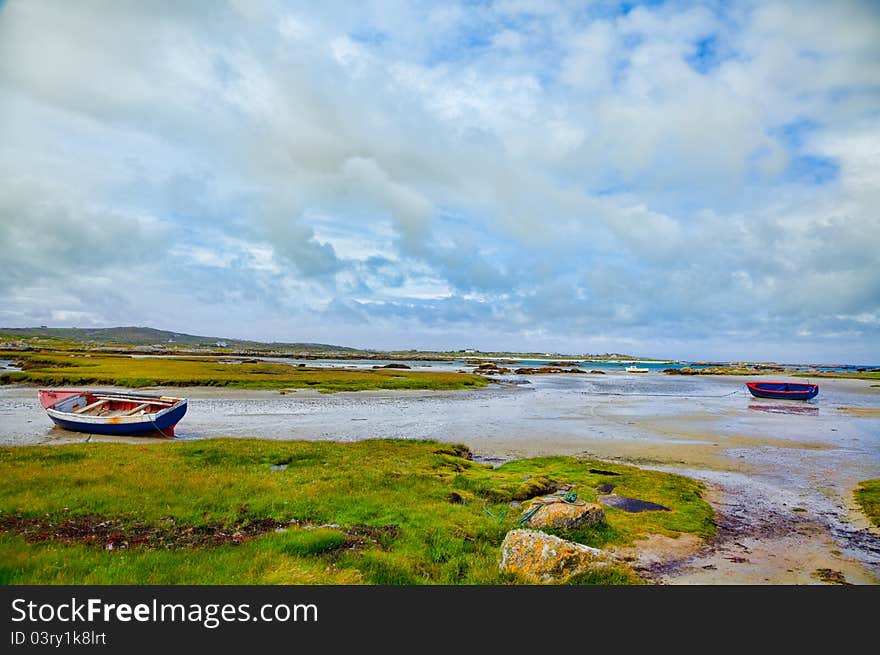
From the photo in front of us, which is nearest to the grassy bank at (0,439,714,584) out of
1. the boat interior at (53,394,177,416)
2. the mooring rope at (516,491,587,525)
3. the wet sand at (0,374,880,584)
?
the mooring rope at (516,491,587,525)

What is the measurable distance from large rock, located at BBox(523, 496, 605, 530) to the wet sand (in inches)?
68.8

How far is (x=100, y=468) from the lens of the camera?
18.7 meters

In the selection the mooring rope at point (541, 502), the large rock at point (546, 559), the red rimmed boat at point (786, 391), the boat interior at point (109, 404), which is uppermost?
the boat interior at point (109, 404)

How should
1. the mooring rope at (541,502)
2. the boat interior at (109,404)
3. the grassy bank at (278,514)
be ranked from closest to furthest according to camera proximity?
1. the grassy bank at (278,514)
2. the mooring rope at (541,502)
3. the boat interior at (109,404)

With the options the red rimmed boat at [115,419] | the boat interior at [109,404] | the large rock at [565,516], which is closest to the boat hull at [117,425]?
the red rimmed boat at [115,419]

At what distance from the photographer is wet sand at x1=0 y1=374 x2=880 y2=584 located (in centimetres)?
1280

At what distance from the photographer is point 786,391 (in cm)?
7206

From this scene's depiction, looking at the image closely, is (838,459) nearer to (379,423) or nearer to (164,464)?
(379,423)

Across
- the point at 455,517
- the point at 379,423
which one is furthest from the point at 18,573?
the point at 379,423

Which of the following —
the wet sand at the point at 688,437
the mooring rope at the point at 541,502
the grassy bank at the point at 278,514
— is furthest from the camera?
the mooring rope at the point at 541,502

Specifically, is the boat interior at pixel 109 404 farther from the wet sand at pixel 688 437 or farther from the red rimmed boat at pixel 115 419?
the wet sand at pixel 688 437

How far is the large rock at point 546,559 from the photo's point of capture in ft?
30.6

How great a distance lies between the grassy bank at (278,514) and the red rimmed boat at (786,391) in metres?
64.8

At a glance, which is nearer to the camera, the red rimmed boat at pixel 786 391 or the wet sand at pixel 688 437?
the wet sand at pixel 688 437
